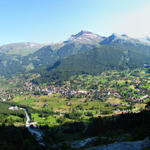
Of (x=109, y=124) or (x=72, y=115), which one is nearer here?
(x=109, y=124)

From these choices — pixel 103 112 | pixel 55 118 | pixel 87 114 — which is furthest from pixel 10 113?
pixel 103 112

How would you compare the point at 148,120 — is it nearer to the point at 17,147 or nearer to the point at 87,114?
the point at 17,147

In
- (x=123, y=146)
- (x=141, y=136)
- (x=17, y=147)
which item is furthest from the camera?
(x=17, y=147)

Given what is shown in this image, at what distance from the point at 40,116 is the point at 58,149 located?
113 meters

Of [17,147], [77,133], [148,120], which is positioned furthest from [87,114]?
[17,147]

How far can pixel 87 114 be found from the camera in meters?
178

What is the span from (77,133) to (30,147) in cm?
5609

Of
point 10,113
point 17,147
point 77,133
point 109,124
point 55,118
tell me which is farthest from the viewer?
point 10,113

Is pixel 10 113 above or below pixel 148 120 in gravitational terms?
below

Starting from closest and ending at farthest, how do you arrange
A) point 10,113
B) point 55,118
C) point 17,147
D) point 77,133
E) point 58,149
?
point 17,147 → point 58,149 → point 77,133 → point 55,118 → point 10,113

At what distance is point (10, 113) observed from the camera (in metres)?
195

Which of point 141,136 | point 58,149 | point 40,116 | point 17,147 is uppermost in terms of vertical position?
point 141,136

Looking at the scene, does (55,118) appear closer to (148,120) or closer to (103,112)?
(103,112)

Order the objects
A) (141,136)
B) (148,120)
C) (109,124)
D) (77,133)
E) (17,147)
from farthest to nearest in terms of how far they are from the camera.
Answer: (77,133) < (109,124) < (148,120) < (17,147) < (141,136)
